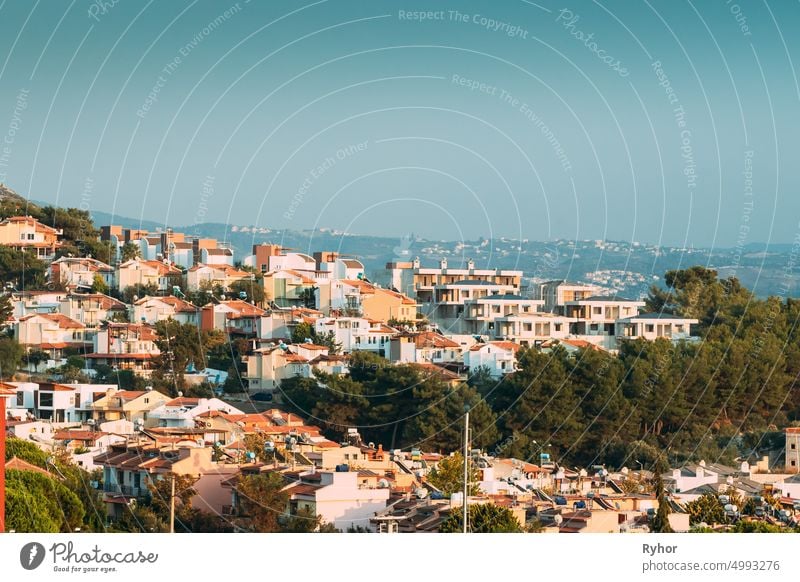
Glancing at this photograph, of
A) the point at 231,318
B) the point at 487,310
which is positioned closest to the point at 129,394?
the point at 231,318

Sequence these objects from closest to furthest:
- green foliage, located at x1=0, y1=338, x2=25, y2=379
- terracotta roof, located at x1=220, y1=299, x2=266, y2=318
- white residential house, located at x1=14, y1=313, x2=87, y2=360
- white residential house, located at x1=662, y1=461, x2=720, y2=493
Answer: white residential house, located at x1=662, y1=461, x2=720, y2=493
green foliage, located at x1=0, y1=338, x2=25, y2=379
white residential house, located at x1=14, y1=313, x2=87, y2=360
terracotta roof, located at x1=220, y1=299, x2=266, y2=318

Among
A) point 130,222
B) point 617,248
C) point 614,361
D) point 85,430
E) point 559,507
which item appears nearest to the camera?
point 559,507

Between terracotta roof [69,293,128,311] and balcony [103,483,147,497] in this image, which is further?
terracotta roof [69,293,128,311]

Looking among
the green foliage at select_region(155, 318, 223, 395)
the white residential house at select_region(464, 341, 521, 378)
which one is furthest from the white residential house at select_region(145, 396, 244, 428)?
the white residential house at select_region(464, 341, 521, 378)

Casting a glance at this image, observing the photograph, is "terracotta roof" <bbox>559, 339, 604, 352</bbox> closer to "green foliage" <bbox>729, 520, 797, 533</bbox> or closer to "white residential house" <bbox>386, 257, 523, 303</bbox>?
"white residential house" <bbox>386, 257, 523, 303</bbox>

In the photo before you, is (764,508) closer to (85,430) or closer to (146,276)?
(85,430)

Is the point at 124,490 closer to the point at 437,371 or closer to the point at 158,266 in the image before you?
the point at 437,371

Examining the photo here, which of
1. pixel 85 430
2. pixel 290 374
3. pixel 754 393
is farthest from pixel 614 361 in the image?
pixel 85 430
